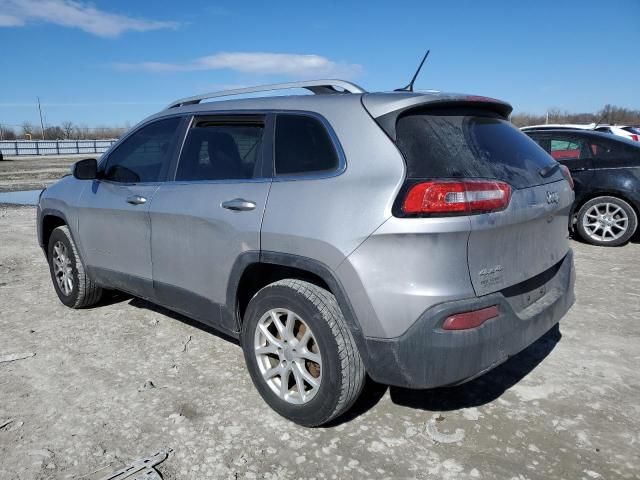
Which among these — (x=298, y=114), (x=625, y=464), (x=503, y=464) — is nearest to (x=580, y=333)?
(x=625, y=464)

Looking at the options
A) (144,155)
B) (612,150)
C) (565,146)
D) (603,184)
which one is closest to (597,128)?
(565,146)

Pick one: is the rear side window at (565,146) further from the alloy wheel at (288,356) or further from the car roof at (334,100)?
the alloy wheel at (288,356)

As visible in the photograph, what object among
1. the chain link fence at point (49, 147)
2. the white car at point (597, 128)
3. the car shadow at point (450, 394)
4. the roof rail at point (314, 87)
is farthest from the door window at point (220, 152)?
the chain link fence at point (49, 147)

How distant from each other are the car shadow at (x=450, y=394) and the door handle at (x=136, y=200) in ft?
6.50

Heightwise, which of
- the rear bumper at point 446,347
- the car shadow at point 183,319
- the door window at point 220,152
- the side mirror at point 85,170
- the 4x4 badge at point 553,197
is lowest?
the car shadow at point 183,319

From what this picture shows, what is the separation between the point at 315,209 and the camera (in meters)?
2.51

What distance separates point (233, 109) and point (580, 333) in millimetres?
3121

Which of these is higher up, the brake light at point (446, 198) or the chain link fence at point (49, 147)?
the brake light at point (446, 198)

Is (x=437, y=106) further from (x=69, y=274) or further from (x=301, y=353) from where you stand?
(x=69, y=274)

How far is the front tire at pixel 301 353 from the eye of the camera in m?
2.46

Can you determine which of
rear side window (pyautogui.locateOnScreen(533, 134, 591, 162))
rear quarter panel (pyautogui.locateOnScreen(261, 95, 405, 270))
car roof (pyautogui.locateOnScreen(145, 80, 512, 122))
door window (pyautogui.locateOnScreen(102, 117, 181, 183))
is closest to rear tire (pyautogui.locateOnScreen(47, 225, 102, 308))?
door window (pyautogui.locateOnScreen(102, 117, 181, 183))

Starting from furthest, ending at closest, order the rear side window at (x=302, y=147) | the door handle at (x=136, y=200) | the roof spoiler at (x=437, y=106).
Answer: the door handle at (x=136, y=200) → the rear side window at (x=302, y=147) → the roof spoiler at (x=437, y=106)

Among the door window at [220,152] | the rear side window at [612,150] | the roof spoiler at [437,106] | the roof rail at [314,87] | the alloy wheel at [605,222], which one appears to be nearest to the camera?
the roof spoiler at [437,106]

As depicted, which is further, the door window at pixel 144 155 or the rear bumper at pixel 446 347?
the door window at pixel 144 155
